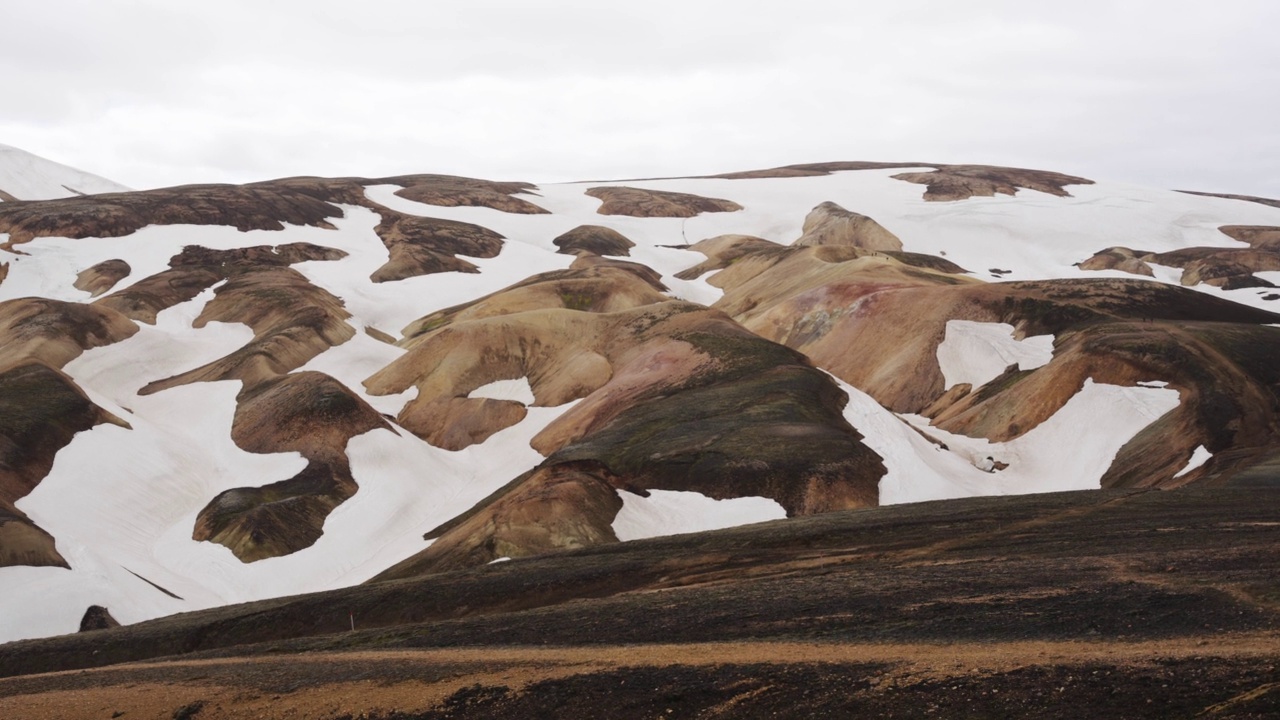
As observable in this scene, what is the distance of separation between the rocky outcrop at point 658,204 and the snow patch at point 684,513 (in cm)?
12185

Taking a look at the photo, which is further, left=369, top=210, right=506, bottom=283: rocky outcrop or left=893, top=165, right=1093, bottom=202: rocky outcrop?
left=893, top=165, right=1093, bottom=202: rocky outcrop

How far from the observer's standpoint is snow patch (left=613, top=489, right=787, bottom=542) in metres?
45.7

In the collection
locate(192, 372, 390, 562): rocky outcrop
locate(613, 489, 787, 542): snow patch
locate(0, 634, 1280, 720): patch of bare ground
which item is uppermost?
locate(0, 634, 1280, 720): patch of bare ground

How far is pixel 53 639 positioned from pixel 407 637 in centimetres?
1443

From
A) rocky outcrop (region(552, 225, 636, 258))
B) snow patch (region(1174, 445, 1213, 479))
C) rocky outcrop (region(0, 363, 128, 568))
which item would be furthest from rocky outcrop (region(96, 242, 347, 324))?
snow patch (region(1174, 445, 1213, 479))

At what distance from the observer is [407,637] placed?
2564 cm

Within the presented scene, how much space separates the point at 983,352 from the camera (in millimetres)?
69938

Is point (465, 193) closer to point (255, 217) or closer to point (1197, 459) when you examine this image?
point (255, 217)

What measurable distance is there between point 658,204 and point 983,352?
106 m

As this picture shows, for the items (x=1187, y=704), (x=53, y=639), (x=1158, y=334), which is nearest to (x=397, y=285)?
(x=1158, y=334)

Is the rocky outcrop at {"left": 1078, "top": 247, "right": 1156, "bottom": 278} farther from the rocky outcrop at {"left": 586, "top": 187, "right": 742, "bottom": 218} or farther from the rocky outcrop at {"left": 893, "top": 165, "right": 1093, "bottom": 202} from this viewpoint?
the rocky outcrop at {"left": 586, "top": 187, "right": 742, "bottom": 218}

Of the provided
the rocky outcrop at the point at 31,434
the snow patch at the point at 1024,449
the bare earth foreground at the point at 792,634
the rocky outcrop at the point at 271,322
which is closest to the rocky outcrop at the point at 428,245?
→ the rocky outcrop at the point at 271,322

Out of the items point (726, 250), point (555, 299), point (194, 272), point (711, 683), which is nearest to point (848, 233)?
point (726, 250)

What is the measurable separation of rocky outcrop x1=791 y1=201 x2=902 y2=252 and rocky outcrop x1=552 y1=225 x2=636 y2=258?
22.0 meters
